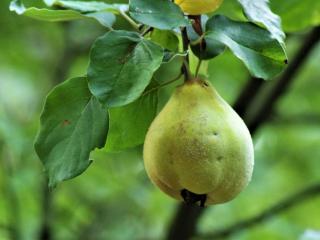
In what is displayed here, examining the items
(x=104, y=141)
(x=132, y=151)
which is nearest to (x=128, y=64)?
(x=104, y=141)

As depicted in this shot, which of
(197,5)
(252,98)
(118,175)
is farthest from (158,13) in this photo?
(118,175)

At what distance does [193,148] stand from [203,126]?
0.04 meters

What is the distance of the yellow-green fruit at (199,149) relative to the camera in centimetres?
105

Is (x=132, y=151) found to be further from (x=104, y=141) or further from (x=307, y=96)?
(x=104, y=141)

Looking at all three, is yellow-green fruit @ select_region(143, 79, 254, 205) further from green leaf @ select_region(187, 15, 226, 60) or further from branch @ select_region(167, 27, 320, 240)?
branch @ select_region(167, 27, 320, 240)

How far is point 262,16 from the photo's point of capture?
1.15 metres

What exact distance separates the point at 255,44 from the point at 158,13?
0.16m

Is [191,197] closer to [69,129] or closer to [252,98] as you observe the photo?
[69,129]

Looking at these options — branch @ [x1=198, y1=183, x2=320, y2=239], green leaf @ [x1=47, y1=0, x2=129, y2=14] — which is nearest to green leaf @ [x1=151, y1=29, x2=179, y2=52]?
green leaf @ [x1=47, y1=0, x2=129, y2=14]

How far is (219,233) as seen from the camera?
10.5 feet

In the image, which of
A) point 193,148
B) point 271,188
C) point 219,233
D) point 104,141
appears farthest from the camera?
point 271,188

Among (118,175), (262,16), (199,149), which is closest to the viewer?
(199,149)

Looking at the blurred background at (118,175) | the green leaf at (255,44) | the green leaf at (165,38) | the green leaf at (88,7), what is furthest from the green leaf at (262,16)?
the blurred background at (118,175)

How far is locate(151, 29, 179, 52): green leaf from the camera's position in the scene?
120cm
